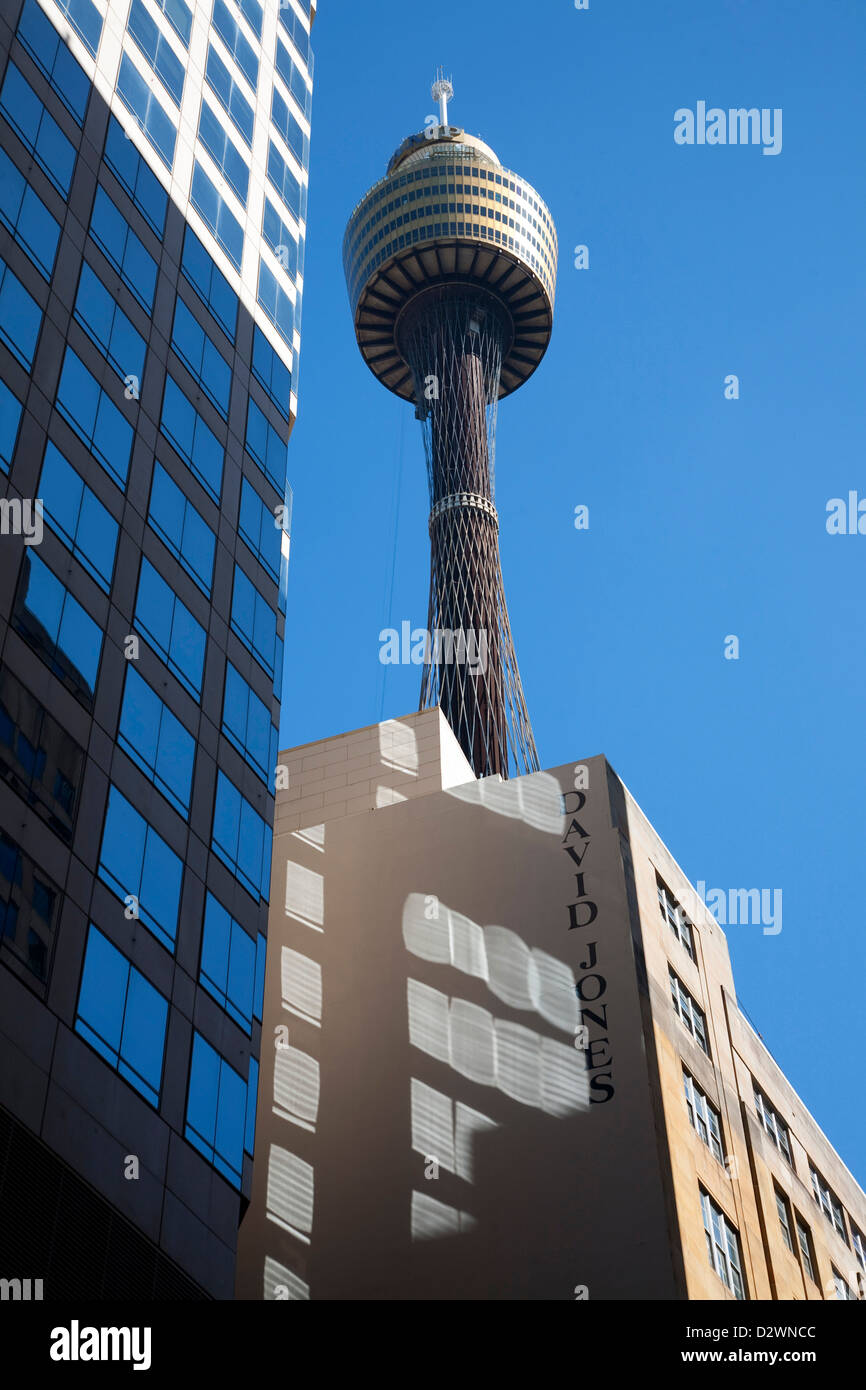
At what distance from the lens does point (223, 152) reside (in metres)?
45.7

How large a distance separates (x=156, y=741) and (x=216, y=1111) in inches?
294

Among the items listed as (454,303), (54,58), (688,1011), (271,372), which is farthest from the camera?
(454,303)

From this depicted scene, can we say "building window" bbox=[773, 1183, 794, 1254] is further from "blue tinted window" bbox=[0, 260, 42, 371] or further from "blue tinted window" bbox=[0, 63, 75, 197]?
"blue tinted window" bbox=[0, 63, 75, 197]

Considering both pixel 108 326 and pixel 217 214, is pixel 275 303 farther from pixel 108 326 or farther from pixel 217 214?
pixel 108 326

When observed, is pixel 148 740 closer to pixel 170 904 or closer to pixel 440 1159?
pixel 170 904

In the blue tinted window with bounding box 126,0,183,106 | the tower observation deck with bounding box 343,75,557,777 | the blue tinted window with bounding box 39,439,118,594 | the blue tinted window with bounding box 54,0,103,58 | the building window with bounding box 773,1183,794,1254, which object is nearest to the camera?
the blue tinted window with bounding box 39,439,118,594

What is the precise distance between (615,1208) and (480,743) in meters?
62.9

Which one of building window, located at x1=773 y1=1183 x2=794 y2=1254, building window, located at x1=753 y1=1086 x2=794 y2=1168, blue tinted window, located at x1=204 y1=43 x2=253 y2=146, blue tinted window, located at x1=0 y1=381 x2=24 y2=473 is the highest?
blue tinted window, located at x1=204 y1=43 x2=253 y2=146

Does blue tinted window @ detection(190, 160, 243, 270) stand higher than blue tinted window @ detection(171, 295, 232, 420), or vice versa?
blue tinted window @ detection(190, 160, 243, 270)

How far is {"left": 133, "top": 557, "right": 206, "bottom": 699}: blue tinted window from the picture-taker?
3394 centimetres

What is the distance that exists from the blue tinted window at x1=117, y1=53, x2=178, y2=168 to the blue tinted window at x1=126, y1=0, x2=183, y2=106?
3.52 feet

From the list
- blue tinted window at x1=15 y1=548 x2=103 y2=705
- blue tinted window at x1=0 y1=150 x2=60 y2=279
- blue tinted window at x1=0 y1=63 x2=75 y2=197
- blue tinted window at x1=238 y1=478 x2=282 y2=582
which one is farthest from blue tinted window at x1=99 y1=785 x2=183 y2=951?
blue tinted window at x1=0 y1=63 x2=75 y2=197

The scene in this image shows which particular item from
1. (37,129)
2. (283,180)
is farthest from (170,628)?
(283,180)

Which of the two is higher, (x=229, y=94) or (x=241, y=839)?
(x=229, y=94)
